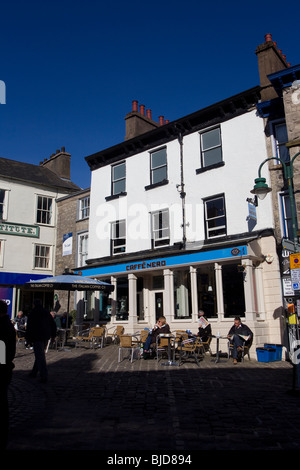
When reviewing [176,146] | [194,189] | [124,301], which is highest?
[176,146]

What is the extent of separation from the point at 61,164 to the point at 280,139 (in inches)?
801

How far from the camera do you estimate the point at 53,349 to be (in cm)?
1620

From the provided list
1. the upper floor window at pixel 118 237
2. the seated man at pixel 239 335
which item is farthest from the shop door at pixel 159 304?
the seated man at pixel 239 335

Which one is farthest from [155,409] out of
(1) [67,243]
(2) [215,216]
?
(1) [67,243]

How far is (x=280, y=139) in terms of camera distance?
1525 centimetres

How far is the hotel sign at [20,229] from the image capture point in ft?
84.1

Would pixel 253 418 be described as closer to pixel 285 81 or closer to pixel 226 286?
pixel 226 286

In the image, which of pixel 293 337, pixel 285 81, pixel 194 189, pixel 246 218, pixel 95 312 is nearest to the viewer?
pixel 293 337

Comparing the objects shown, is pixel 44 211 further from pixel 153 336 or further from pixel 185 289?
pixel 153 336

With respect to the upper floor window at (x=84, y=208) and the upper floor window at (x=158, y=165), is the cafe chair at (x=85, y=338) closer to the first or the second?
the upper floor window at (x=158, y=165)

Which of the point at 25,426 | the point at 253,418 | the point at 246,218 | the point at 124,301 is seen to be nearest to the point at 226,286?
the point at 246,218

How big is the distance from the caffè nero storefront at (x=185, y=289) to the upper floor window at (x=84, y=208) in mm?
5068

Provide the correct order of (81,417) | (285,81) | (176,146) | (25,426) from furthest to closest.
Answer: (176,146) < (285,81) < (81,417) < (25,426)

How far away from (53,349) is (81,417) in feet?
34.9
